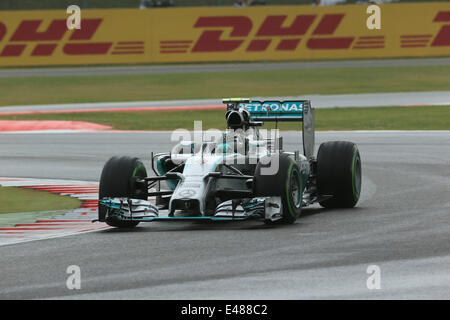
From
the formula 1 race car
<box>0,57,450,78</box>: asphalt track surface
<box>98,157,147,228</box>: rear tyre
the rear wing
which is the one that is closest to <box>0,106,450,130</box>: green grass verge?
the rear wing

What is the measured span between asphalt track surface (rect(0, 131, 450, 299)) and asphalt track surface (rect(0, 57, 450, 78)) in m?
24.1

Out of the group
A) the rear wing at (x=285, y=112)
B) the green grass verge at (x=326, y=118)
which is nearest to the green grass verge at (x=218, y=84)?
the green grass verge at (x=326, y=118)

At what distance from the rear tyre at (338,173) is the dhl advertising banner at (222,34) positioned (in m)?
26.2

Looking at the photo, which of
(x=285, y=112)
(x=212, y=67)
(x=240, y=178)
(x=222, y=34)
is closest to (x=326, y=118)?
(x=285, y=112)

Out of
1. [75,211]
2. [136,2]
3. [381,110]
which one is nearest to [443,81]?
[381,110]

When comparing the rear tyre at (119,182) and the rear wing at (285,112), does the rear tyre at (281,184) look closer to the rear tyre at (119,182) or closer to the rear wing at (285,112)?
the rear tyre at (119,182)

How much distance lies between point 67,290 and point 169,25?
31.3 meters

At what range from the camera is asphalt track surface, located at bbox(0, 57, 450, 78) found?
125 feet

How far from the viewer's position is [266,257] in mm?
9172

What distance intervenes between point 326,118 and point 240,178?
14432 mm

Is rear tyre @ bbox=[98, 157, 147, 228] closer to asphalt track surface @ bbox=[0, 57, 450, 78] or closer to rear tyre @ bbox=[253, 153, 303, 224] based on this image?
rear tyre @ bbox=[253, 153, 303, 224]

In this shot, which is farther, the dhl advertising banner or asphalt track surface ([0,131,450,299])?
the dhl advertising banner

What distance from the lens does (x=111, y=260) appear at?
918cm

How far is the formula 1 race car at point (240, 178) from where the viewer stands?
1084 centimetres
